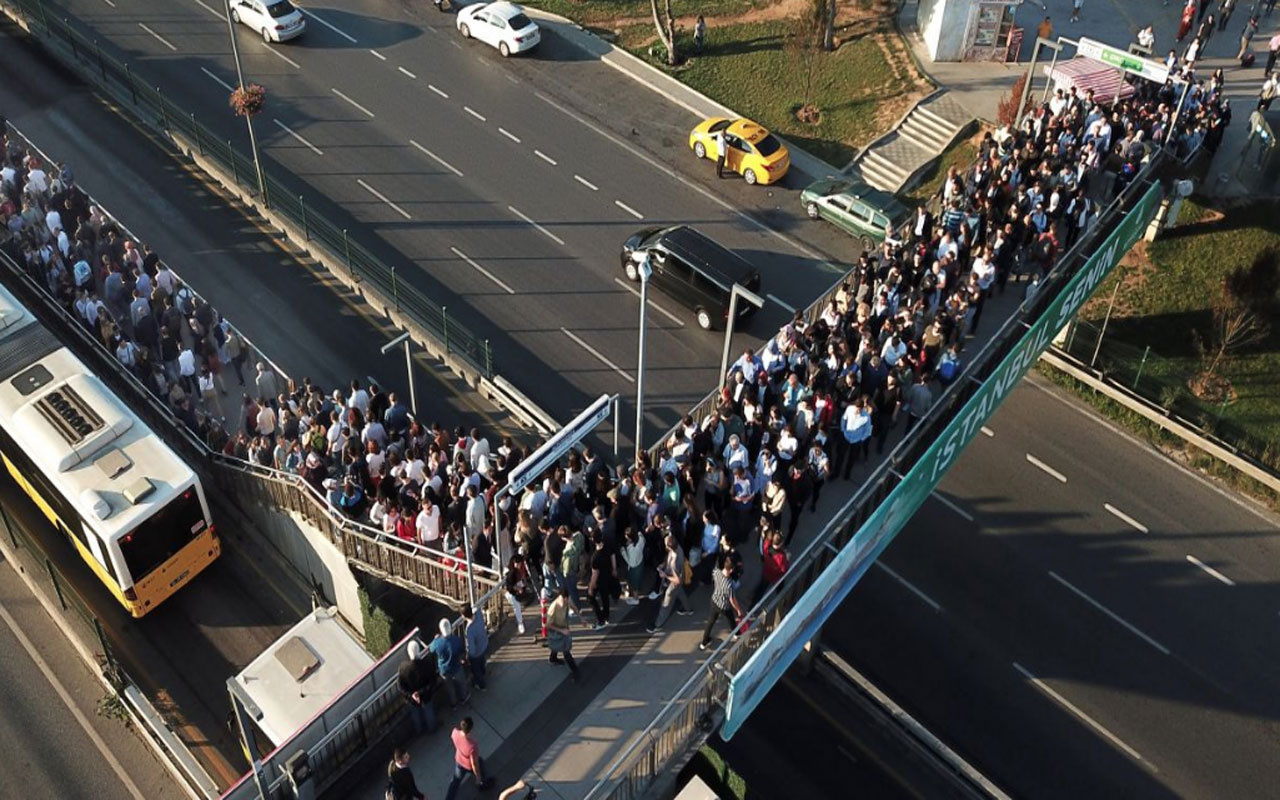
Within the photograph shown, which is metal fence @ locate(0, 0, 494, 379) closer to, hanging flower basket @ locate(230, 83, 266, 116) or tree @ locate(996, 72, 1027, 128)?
hanging flower basket @ locate(230, 83, 266, 116)

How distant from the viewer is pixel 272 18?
4006cm

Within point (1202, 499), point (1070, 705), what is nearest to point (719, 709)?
point (1070, 705)

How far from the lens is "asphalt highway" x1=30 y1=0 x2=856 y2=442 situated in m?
30.5

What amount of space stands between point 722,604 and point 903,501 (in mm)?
4593

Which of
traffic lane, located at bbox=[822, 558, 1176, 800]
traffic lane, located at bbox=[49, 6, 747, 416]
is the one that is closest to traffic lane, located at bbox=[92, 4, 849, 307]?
traffic lane, located at bbox=[49, 6, 747, 416]

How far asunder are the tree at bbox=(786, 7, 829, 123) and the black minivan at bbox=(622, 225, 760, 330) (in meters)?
9.07

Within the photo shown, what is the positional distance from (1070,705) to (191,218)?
26.7m

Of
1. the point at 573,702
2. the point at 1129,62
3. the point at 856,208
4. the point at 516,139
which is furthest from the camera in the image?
the point at 516,139

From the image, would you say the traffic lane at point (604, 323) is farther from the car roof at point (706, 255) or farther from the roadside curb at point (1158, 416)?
the roadside curb at point (1158, 416)

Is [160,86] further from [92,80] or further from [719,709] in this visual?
[719,709]

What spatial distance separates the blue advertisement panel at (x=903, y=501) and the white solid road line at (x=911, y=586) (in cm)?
392

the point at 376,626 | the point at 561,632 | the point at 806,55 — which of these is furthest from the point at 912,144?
the point at 561,632

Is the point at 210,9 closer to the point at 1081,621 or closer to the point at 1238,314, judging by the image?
the point at 1238,314

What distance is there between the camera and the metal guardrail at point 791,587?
16391 millimetres
